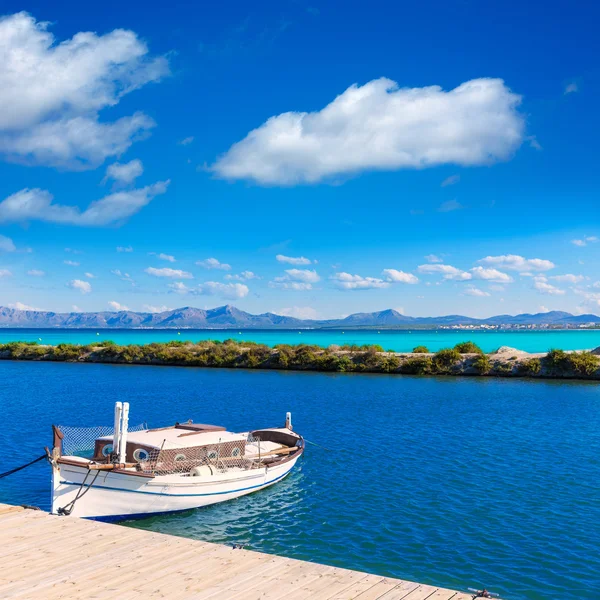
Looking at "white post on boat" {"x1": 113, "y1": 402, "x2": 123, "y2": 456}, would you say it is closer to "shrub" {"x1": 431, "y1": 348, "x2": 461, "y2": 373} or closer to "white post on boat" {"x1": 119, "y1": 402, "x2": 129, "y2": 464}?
"white post on boat" {"x1": 119, "y1": 402, "x2": 129, "y2": 464}

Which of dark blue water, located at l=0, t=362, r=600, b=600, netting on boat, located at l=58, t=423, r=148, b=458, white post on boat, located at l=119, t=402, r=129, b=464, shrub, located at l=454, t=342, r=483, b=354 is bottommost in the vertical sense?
dark blue water, located at l=0, t=362, r=600, b=600

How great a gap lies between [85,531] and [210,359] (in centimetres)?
6477

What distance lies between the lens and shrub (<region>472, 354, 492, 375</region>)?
62.1 meters

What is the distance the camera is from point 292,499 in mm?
20438

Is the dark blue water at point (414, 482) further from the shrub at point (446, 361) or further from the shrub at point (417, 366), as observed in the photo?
the shrub at point (417, 366)

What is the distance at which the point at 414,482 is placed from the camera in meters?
21.6

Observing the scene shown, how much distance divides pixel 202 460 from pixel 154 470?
200cm

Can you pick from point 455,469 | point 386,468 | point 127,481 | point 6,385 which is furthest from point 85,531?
point 6,385

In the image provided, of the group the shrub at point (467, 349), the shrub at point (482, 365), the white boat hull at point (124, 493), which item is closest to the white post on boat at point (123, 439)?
A: the white boat hull at point (124, 493)

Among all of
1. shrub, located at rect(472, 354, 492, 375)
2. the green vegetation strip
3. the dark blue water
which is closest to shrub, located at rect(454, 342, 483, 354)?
the green vegetation strip

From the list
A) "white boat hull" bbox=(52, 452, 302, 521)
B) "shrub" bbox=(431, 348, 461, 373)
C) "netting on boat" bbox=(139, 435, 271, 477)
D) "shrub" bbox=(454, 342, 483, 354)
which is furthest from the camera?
"shrub" bbox=(454, 342, 483, 354)

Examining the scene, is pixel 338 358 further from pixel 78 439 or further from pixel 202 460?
pixel 202 460

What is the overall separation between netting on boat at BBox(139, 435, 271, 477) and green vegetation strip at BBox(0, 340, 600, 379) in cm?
4519

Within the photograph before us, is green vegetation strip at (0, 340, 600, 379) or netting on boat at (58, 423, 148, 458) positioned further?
green vegetation strip at (0, 340, 600, 379)
